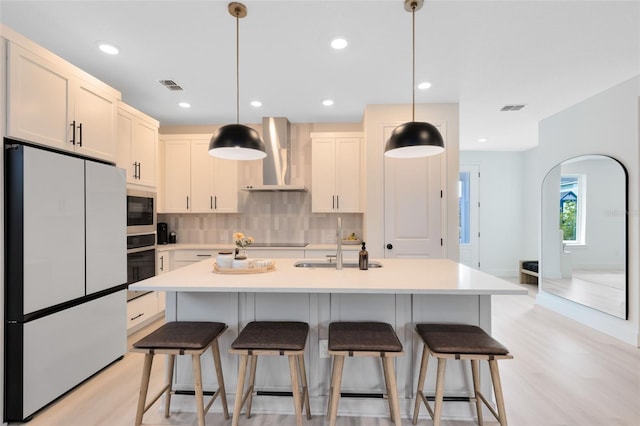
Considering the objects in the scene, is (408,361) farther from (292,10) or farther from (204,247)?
(204,247)

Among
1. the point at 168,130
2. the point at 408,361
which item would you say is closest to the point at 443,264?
the point at 408,361

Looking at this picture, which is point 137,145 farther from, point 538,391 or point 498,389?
point 538,391

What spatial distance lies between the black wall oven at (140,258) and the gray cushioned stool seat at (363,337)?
2.32m

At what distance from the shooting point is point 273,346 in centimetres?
171

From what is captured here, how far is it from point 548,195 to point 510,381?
9.42 ft

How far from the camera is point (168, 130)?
4918 mm

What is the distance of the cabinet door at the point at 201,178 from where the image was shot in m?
4.57

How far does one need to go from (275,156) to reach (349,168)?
39.9 inches

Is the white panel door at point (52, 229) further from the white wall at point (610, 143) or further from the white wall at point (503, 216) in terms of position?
the white wall at point (503, 216)

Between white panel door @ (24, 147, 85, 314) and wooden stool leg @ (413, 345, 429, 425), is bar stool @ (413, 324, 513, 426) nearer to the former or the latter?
wooden stool leg @ (413, 345, 429, 425)

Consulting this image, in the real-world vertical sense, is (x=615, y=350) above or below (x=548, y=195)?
below

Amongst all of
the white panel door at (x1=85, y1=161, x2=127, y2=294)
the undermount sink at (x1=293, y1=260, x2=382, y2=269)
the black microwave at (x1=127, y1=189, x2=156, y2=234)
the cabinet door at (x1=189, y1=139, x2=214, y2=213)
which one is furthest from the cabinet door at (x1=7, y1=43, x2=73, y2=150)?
the cabinet door at (x1=189, y1=139, x2=214, y2=213)

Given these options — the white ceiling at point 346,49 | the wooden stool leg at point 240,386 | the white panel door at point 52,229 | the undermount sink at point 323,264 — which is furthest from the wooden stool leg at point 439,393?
the white panel door at point 52,229

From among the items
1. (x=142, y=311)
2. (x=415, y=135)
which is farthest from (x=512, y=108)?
(x=142, y=311)
